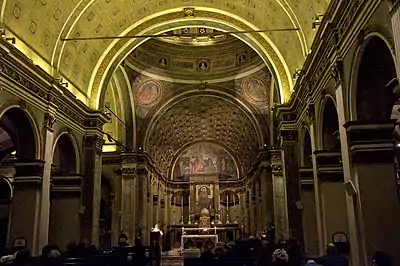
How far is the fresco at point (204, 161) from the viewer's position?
32594 millimetres

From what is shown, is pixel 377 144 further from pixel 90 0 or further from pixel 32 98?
pixel 90 0

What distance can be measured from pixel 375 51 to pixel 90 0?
29.4 ft

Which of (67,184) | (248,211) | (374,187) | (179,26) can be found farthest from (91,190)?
(248,211)

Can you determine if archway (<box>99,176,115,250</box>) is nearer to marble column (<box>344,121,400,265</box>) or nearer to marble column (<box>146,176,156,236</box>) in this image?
marble column (<box>146,176,156,236</box>)

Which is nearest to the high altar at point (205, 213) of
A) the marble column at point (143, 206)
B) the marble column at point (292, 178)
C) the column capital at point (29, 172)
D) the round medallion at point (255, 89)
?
the marble column at point (143, 206)

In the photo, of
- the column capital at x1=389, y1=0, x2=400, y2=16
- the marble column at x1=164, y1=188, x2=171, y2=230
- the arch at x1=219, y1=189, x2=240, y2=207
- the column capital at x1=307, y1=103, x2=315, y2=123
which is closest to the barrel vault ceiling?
the column capital at x1=307, y1=103, x2=315, y2=123

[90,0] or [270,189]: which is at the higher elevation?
[90,0]

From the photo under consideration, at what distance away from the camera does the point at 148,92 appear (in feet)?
77.4

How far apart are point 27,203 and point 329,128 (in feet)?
27.0

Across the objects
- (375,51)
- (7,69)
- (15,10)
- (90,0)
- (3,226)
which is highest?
(90,0)

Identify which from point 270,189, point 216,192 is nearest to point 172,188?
point 216,192

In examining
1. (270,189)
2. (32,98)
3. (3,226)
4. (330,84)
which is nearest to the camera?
(330,84)

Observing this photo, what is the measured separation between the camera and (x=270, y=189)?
73.2ft

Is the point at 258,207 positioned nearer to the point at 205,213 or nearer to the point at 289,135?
the point at 205,213
